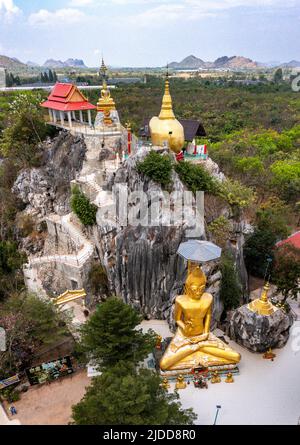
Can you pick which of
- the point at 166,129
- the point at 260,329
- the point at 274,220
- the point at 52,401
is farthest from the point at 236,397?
the point at 166,129

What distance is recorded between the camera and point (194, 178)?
19.6m

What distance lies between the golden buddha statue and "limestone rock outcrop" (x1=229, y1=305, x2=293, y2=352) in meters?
1.46

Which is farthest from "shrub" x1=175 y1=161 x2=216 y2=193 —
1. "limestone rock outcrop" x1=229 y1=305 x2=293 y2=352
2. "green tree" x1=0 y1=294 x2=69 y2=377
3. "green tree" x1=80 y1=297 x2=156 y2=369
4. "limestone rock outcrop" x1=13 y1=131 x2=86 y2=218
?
"limestone rock outcrop" x1=13 y1=131 x2=86 y2=218

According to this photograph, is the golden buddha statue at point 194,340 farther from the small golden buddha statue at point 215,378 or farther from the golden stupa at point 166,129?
the golden stupa at point 166,129

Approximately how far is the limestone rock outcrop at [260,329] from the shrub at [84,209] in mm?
9948

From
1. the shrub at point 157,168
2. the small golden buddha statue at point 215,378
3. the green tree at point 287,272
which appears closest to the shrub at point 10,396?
the small golden buddha statue at point 215,378

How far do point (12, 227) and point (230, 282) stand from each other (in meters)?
18.5

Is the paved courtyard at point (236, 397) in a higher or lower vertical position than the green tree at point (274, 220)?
lower

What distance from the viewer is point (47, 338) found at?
1595 centimetres

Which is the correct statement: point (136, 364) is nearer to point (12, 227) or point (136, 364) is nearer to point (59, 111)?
point (12, 227)

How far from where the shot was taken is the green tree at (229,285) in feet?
58.1

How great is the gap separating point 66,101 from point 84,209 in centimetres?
1282

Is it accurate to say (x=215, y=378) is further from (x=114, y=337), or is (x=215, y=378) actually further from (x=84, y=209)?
(x=84, y=209)

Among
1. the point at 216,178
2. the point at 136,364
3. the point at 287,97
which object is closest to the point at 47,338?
the point at 136,364
